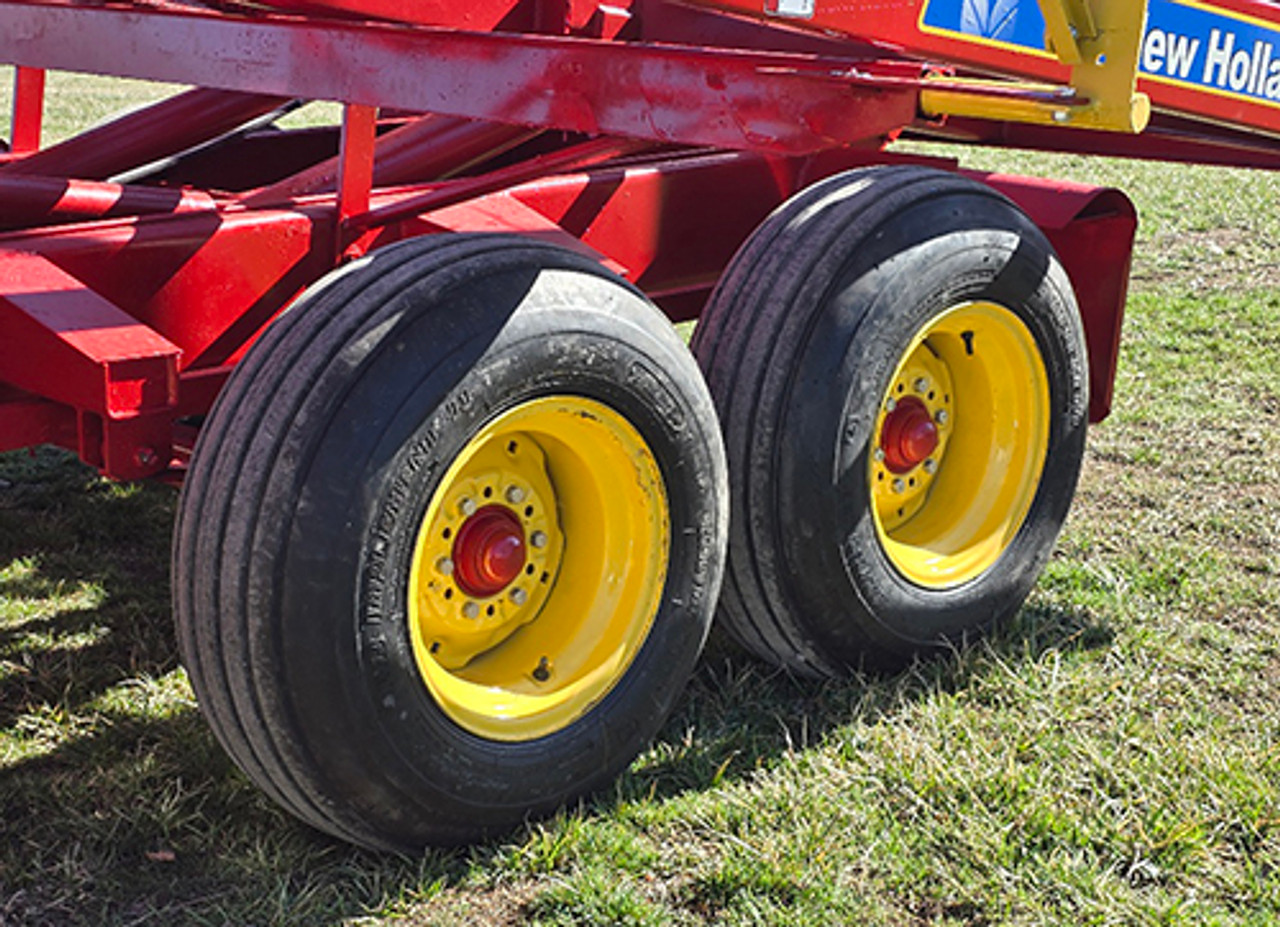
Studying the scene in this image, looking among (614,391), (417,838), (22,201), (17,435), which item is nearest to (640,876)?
(417,838)

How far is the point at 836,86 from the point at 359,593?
130 centimetres

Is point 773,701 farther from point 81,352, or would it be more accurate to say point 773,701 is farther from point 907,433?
point 81,352

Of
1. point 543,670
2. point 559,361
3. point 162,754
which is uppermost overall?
point 559,361

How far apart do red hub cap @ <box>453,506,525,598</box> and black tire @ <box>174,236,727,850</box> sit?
0.26 metres

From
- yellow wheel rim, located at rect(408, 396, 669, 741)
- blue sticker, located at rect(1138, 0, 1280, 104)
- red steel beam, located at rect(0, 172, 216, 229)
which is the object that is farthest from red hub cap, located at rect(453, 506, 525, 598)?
blue sticker, located at rect(1138, 0, 1280, 104)

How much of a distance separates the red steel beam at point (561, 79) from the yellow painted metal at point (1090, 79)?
0.18 meters

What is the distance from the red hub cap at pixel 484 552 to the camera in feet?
9.26

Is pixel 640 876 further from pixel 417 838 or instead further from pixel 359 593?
pixel 359 593

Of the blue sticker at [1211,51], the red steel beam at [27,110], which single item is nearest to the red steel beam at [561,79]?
the blue sticker at [1211,51]

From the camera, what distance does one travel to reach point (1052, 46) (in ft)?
9.94

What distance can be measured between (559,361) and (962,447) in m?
1.38

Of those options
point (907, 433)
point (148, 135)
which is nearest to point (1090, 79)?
point (907, 433)

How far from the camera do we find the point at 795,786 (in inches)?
118

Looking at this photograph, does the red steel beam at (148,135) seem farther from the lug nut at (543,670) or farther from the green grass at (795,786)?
the lug nut at (543,670)
